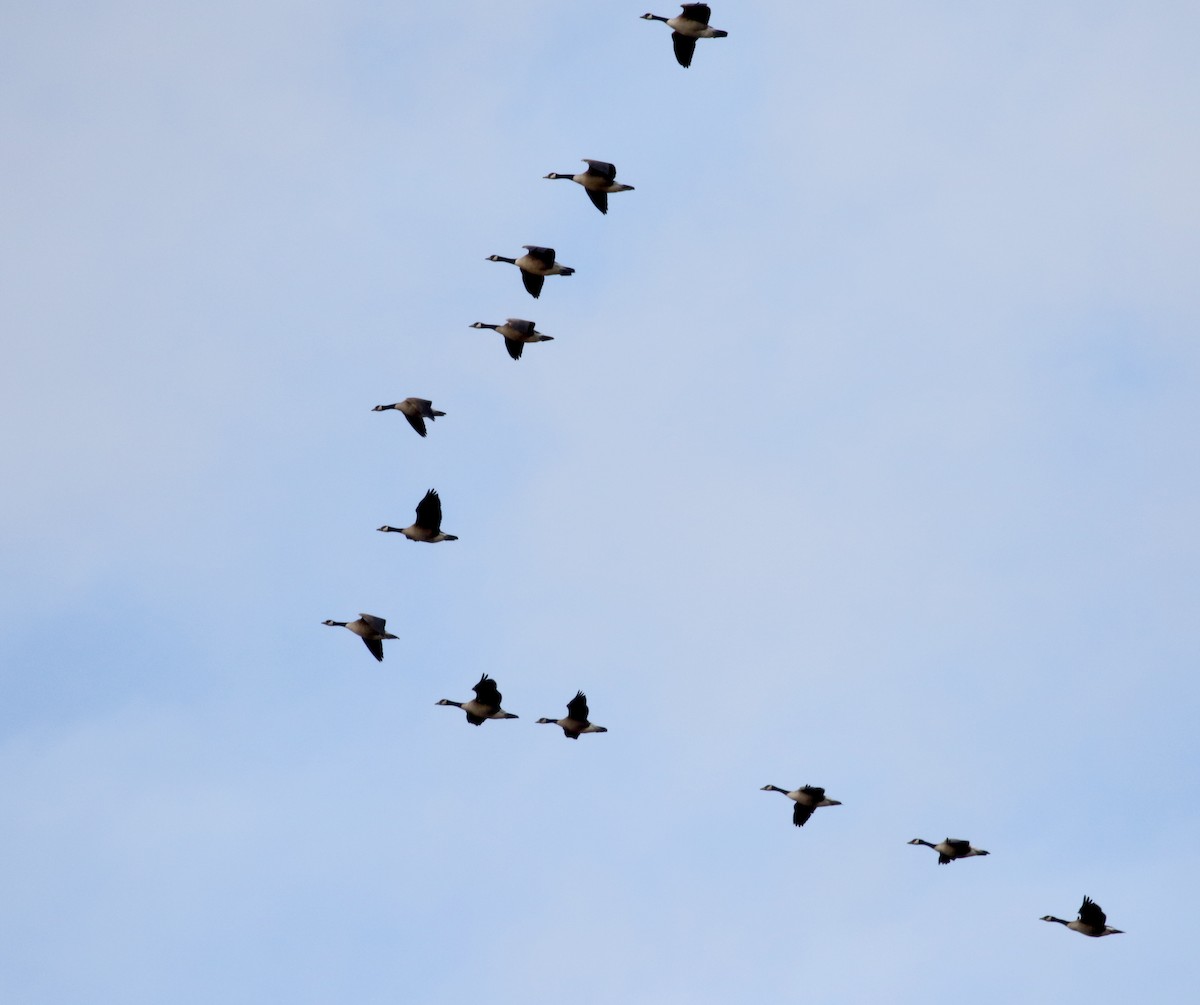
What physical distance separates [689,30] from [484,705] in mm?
16269

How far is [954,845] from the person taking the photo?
67.9 metres

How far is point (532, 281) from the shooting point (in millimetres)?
66938

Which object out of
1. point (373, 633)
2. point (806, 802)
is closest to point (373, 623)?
point (373, 633)

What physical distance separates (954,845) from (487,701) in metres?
11.5

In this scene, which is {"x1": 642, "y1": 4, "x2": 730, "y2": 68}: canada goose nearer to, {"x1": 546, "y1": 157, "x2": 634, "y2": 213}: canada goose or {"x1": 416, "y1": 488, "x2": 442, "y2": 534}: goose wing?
{"x1": 546, "y1": 157, "x2": 634, "y2": 213}: canada goose

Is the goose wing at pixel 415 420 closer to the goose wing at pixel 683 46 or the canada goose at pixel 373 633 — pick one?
the canada goose at pixel 373 633

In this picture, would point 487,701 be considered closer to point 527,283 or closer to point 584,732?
point 584,732

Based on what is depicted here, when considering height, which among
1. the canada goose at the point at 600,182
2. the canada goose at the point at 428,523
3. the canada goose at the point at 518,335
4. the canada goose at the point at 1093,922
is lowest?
the canada goose at the point at 1093,922

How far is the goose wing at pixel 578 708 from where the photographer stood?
67938 mm

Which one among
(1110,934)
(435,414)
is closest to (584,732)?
(435,414)

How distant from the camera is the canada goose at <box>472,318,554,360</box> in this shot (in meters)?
66.6

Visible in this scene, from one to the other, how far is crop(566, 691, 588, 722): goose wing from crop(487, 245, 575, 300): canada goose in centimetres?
946

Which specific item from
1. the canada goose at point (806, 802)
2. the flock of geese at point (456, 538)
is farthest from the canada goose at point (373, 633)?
the canada goose at point (806, 802)

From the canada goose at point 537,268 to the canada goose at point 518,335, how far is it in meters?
0.90
